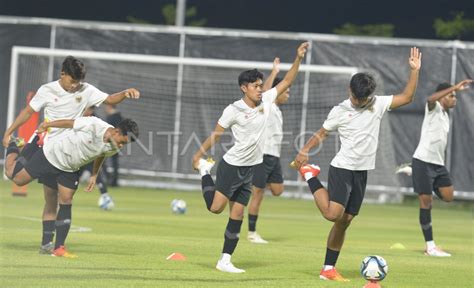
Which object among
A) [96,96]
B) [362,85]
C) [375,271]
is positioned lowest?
[375,271]

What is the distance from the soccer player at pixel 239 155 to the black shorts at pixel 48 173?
5.02 ft

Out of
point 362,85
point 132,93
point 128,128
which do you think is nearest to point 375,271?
point 362,85

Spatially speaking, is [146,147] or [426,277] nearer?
[426,277]

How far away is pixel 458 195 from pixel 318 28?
8.06m

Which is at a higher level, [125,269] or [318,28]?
[318,28]

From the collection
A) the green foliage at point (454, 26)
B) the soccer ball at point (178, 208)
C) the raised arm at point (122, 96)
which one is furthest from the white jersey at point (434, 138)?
the green foliage at point (454, 26)

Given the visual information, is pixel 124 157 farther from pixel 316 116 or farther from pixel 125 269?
pixel 125 269

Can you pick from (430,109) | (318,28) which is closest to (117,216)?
(430,109)

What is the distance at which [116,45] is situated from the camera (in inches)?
1217

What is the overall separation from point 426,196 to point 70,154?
5616mm

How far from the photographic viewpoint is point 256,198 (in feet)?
58.6

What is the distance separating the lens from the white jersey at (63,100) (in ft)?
49.3

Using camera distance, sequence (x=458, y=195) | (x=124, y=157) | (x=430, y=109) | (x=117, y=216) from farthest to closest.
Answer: (x=124, y=157), (x=458, y=195), (x=117, y=216), (x=430, y=109)

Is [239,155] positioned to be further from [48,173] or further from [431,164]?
[431,164]
